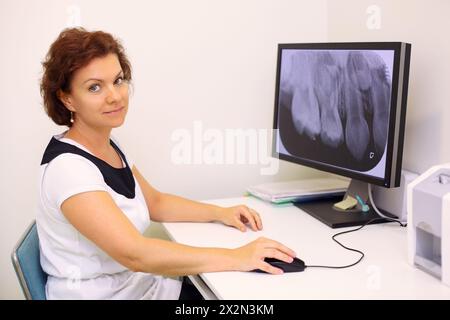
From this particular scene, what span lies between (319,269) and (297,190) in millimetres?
586

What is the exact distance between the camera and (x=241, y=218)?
63.2 inches

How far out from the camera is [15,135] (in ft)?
5.84

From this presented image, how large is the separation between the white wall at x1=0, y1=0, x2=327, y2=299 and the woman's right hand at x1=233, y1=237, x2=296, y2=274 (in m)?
0.77

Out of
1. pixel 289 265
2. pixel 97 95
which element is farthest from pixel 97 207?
pixel 289 265

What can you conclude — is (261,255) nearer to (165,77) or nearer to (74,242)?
(74,242)

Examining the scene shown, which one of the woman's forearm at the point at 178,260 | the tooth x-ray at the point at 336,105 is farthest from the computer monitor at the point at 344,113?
the woman's forearm at the point at 178,260

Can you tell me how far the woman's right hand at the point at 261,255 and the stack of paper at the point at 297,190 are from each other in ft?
1.64

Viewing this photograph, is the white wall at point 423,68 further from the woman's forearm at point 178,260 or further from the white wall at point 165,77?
the woman's forearm at point 178,260

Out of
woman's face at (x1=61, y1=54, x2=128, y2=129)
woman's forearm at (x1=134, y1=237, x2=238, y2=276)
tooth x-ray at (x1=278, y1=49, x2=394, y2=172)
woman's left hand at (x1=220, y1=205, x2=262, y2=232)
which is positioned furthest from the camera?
woman's left hand at (x1=220, y1=205, x2=262, y2=232)

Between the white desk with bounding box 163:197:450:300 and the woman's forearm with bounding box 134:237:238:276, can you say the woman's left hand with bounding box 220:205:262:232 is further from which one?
the woman's forearm with bounding box 134:237:238:276

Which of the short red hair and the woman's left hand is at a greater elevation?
the short red hair

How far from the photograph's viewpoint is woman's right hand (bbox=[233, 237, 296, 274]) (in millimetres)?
1237

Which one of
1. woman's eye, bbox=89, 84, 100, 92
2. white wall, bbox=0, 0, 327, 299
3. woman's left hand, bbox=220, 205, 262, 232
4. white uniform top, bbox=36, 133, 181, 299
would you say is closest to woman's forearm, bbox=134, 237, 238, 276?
white uniform top, bbox=36, 133, 181, 299
